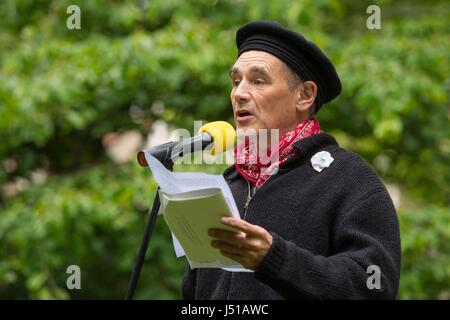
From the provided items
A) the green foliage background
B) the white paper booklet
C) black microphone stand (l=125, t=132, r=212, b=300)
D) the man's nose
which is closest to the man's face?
the man's nose

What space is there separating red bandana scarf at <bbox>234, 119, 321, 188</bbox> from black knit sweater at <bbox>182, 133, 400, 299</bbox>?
0.03 m

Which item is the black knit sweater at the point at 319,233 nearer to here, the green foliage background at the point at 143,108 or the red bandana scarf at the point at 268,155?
the red bandana scarf at the point at 268,155

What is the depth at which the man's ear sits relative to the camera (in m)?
2.57

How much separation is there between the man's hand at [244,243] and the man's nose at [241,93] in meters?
0.62

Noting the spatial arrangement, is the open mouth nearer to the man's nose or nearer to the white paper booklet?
the man's nose

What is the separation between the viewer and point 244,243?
6.32 feet

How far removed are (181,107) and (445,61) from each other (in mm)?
1671

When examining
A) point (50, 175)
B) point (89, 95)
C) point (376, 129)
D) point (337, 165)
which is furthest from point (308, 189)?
point (50, 175)

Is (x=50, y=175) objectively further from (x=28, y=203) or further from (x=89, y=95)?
(x=89, y=95)

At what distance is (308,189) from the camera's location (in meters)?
2.37

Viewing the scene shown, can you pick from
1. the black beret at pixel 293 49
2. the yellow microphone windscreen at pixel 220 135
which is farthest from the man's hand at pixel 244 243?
the black beret at pixel 293 49

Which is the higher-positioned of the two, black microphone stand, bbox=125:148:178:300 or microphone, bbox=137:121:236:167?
microphone, bbox=137:121:236:167

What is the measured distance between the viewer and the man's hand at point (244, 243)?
75.4 inches

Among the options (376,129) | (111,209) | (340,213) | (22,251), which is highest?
(340,213)
